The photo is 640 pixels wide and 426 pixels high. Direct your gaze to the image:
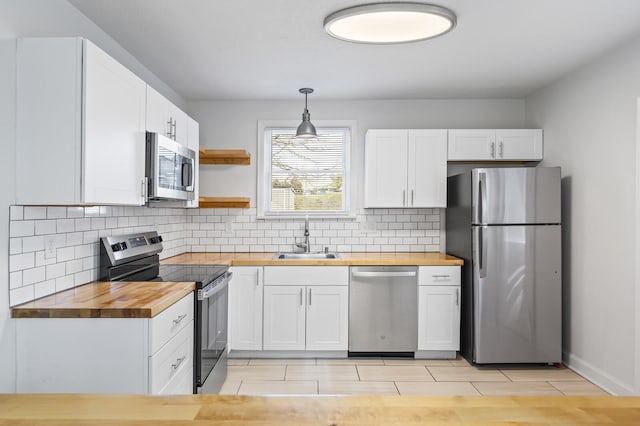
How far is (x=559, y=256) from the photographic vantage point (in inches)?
150

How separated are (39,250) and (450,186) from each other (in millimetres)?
3427

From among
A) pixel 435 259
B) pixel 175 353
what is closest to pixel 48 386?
pixel 175 353

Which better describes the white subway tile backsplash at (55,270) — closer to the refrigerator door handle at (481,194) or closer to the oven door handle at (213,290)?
the oven door handle at (213,290)

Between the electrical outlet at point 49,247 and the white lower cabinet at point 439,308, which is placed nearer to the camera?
the electrical outlet at point 49,247

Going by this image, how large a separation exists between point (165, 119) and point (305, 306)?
6.47ft

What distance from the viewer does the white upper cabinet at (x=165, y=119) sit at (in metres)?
2.85

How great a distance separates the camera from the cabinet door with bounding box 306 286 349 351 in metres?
4.07

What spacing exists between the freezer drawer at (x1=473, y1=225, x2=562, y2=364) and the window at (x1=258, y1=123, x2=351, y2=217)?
159cm

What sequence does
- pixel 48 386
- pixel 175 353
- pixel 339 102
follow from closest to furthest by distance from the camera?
pixel 48 386 < pixel 175 353 < pixel 339 102

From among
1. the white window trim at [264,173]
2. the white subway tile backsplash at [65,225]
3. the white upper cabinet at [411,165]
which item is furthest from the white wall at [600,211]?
the white subway tile backsplash at [65,225]

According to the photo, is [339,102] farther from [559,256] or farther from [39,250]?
[39,250]

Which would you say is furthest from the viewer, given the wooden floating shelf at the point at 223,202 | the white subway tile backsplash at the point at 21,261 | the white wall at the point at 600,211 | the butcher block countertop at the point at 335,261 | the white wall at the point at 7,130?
the wooden floating shelf at the point at 223,202

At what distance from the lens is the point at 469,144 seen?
14.5 ft

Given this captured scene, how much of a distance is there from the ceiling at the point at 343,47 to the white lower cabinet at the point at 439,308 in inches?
67.1
